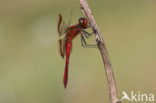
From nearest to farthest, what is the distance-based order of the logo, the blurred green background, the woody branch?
the woody branch → the logo → the blurred green background

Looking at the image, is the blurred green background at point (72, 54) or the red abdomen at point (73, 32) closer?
the red abdomen at point (73, 32)

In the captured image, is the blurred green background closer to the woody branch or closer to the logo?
the logo

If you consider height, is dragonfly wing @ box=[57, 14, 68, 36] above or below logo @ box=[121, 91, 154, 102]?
above

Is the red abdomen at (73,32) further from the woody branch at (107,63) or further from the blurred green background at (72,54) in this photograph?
the blurred green background at (72,54)

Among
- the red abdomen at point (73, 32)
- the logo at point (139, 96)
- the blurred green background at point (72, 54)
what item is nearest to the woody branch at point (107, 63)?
the red abdomen at point (73, 32)

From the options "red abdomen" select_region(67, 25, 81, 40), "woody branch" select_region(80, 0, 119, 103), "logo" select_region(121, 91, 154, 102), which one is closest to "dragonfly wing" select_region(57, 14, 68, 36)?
"red abdomen" select_region(67, 25, 81, 40)

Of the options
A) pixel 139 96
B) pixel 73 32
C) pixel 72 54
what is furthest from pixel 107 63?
pixel 72 54

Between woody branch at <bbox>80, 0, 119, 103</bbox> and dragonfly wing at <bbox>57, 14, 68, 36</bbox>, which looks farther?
dragonfly wing at <bbox>57, 14, 68, 36</bbox>

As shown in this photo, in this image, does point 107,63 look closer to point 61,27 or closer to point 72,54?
point 61,27

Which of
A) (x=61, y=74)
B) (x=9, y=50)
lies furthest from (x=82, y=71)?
(x=9, y=50)
